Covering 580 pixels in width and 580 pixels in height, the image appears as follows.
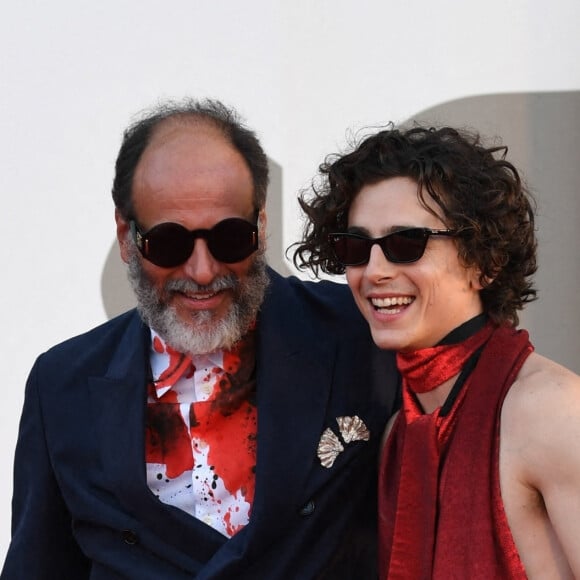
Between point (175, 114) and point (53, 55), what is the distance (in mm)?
1099

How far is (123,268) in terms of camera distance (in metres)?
3.64

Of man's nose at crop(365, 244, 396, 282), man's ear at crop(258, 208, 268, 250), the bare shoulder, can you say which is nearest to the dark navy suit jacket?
man's ear at crop(258, 208, 268, 250)

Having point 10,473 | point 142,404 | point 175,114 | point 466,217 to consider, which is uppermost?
point 175,114

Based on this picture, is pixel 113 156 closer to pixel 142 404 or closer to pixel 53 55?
pixel 53 55

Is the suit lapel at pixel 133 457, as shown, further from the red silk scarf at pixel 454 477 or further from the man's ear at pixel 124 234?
the red silk scarf at pixel 454 477

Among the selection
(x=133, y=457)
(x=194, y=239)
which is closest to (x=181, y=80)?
(x=194, y=239)

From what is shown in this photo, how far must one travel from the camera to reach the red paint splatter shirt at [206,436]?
244cm

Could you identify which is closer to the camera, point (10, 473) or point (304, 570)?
point (304, 570)

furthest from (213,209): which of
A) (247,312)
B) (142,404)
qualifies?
(142,404)

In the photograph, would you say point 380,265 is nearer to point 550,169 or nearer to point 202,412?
point 202,412

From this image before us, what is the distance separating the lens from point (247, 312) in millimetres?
2500

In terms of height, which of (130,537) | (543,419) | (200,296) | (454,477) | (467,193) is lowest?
(130,537)

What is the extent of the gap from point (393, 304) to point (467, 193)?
10.6 inches

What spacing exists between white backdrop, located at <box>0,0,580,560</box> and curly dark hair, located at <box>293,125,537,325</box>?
50.6 inches
